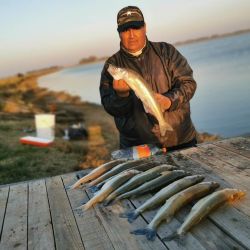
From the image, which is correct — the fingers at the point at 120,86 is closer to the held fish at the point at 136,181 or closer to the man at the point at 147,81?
the man at the point at 147,81

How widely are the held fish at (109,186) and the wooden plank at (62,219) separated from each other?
0.20 metres

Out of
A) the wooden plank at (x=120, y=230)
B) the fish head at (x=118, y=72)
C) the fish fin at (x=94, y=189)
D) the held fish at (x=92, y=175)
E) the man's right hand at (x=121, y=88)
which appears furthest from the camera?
the man's right hand at (x=121, y=88)

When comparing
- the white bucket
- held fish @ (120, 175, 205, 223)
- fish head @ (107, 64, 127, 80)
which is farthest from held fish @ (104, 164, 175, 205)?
the white bucket

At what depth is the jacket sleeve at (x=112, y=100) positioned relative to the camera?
5.39 m

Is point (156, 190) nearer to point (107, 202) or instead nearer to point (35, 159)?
point (107, 202)

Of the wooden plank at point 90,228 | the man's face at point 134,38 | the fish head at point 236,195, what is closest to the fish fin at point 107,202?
the wooden plank at point 90,228

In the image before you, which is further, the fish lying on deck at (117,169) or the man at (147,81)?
the man at (147,81)

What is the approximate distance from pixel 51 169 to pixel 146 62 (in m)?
5.62

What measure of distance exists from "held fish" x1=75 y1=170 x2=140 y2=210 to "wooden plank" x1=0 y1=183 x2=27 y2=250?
60 cm

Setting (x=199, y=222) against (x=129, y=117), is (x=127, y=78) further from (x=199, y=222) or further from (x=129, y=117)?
(x=199, y=222)

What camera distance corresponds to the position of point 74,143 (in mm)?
14039

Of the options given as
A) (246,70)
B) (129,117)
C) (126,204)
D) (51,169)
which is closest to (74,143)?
(51,169)

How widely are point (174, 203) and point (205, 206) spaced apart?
0.28 m

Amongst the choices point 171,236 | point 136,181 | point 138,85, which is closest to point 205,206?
point 171,236
